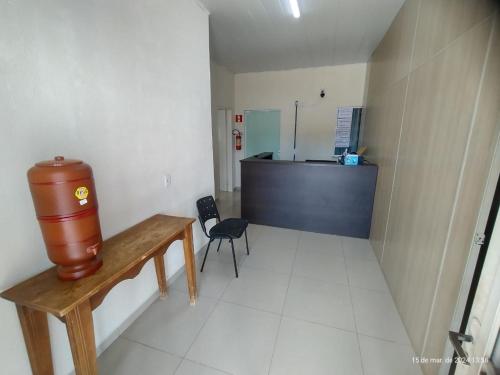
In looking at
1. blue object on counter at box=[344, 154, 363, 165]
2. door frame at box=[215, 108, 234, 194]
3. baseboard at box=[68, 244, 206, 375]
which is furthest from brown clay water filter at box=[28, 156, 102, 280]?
door frame at box=[215, 108, 234, 194]

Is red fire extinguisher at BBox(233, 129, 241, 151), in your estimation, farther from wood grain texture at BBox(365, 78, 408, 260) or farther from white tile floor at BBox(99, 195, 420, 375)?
white tile floor at BBox(99, 195, 420, 375)

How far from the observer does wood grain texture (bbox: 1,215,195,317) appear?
0.94 meters

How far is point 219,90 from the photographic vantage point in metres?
4.59

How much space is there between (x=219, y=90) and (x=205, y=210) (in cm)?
301

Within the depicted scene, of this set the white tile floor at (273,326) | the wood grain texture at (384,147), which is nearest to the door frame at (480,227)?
the white tile floor at (273,326)

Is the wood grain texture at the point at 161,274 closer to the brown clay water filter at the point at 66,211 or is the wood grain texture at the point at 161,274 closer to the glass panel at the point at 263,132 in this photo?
the brown clay water filter at the point at 66,211

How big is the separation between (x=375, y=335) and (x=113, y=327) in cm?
194

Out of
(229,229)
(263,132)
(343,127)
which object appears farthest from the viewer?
(263,132)

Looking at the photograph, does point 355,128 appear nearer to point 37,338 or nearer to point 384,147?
point 384,147

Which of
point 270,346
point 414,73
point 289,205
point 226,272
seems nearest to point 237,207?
point 289,205

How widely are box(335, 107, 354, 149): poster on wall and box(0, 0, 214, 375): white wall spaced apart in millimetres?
3243

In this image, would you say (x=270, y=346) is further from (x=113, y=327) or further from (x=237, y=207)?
(x=237, y=207)

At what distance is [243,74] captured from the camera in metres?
5.12

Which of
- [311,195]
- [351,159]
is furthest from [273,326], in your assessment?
[351,159]
